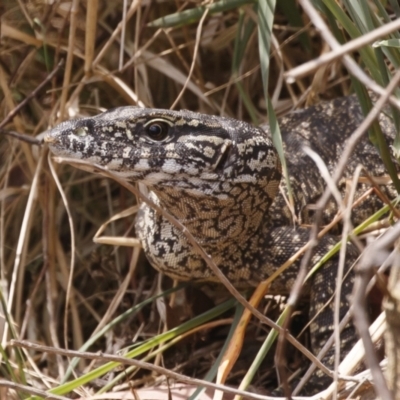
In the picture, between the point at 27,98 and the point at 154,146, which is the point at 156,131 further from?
the point at 27,98

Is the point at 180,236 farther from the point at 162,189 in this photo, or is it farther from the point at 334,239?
the point at 334,239

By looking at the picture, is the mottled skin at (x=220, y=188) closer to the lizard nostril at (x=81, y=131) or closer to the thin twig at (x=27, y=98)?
the lizard nostril at (x=81, y=131)

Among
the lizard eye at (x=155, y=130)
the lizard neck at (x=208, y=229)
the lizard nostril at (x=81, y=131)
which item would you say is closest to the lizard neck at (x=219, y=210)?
the lizard neck at (x=208, y=229)

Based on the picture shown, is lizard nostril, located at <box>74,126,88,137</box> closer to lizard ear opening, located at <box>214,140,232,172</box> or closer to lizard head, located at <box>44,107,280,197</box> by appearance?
lizard head, located at <box>44,107,280,197</box>

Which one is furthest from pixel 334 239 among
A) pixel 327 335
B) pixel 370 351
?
pixel 370 351

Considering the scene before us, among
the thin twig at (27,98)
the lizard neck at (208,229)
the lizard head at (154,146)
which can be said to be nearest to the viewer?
the lizard head at (154,146)
